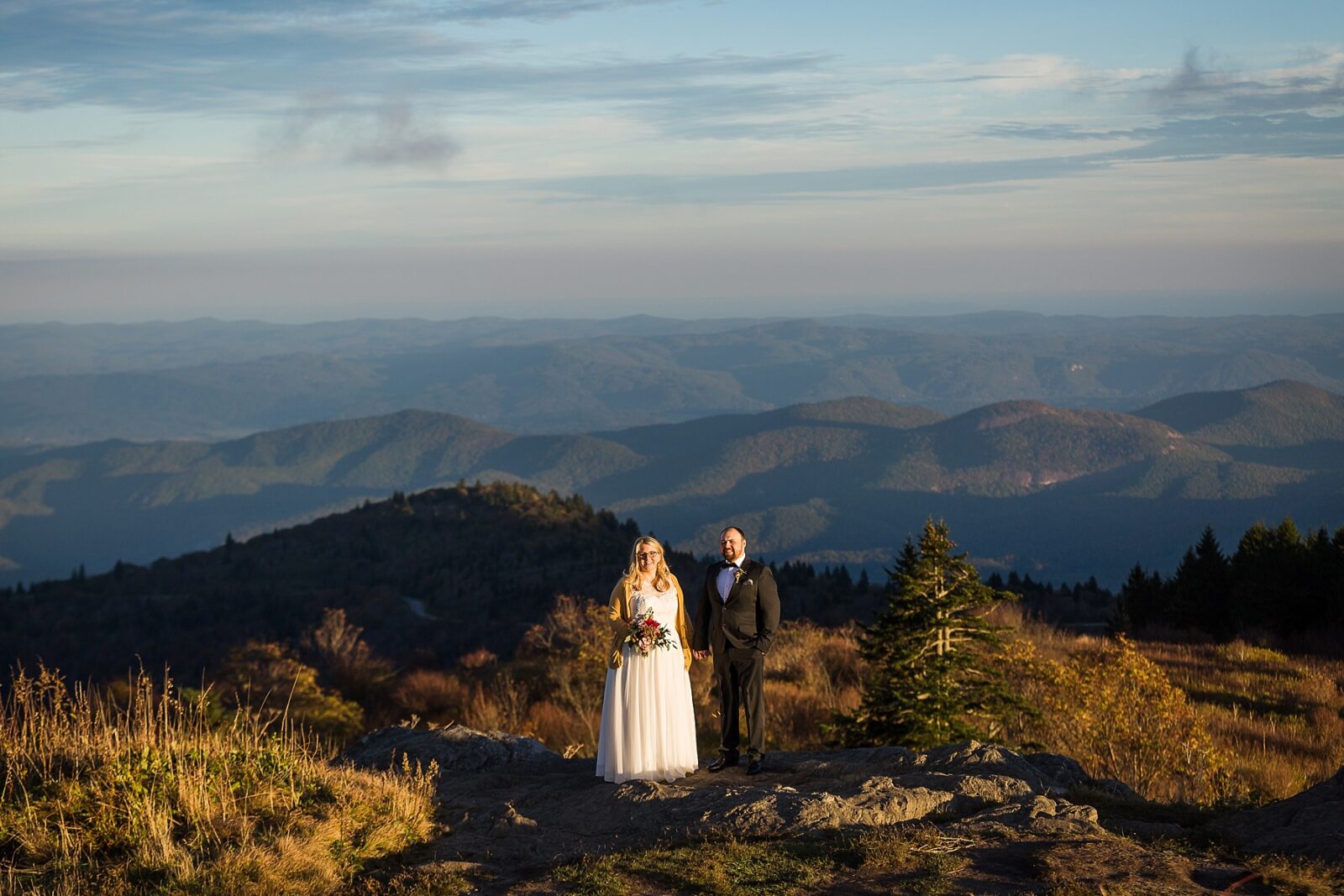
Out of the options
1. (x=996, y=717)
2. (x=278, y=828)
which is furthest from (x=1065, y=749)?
(x=278, y=828)

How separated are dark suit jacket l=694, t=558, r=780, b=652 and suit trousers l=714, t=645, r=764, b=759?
11cm

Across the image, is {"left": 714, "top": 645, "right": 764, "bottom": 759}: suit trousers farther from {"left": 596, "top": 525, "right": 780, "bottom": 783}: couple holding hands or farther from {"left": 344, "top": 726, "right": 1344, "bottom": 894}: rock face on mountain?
{"left": 344, "top": 726, "right": 1344, "bottom": 894}: rock face on mountain

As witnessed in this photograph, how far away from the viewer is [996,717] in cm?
1450

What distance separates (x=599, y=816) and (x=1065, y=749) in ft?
25.1

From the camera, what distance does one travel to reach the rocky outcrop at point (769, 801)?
8875 mm

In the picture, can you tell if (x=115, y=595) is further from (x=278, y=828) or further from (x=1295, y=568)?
(x=278, y=828)

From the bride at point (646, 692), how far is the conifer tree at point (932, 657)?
358 cm

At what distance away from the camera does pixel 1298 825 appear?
884cm

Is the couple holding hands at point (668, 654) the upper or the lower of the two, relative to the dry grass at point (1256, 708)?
upper

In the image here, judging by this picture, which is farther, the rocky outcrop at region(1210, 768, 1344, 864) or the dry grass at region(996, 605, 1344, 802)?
the dry grass at region(996, 605, 1344, 802)

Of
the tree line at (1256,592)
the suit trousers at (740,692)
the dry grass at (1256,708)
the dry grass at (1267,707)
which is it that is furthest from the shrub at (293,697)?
the tree line at (1256,592)

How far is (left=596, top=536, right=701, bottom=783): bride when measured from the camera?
1113 centimetres

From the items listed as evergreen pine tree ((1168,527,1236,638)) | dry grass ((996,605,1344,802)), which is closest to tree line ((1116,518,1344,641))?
evergreen pine tree ((1168,527,1236,638))

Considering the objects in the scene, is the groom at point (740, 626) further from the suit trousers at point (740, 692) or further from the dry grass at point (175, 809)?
the dry grass at point (175, 809)
